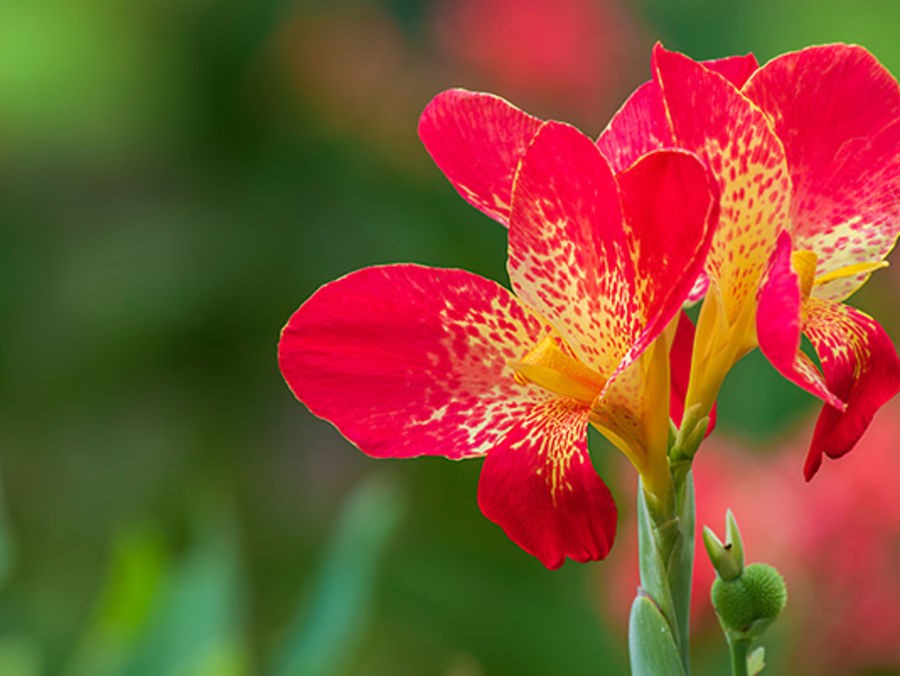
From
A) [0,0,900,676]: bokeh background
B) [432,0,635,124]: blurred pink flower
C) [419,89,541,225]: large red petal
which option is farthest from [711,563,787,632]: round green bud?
[432,0,635,124]: blurred pink flower

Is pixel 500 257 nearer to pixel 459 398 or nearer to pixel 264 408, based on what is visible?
pixel 264 408

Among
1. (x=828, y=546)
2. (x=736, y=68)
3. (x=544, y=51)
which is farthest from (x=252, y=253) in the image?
(x=736, y=68)

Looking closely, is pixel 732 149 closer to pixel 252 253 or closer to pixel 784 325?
pixel 784 325

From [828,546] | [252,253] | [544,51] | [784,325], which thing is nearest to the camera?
[784,325]

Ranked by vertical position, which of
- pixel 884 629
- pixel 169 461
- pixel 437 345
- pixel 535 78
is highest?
pixel 437 345

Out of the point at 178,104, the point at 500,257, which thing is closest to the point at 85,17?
the point at 178,104

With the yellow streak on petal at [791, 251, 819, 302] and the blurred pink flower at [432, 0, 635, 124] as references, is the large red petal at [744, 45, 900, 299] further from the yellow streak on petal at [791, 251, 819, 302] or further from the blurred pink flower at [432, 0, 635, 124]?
the blurred pink flower at [432, 0, 635, 124]
